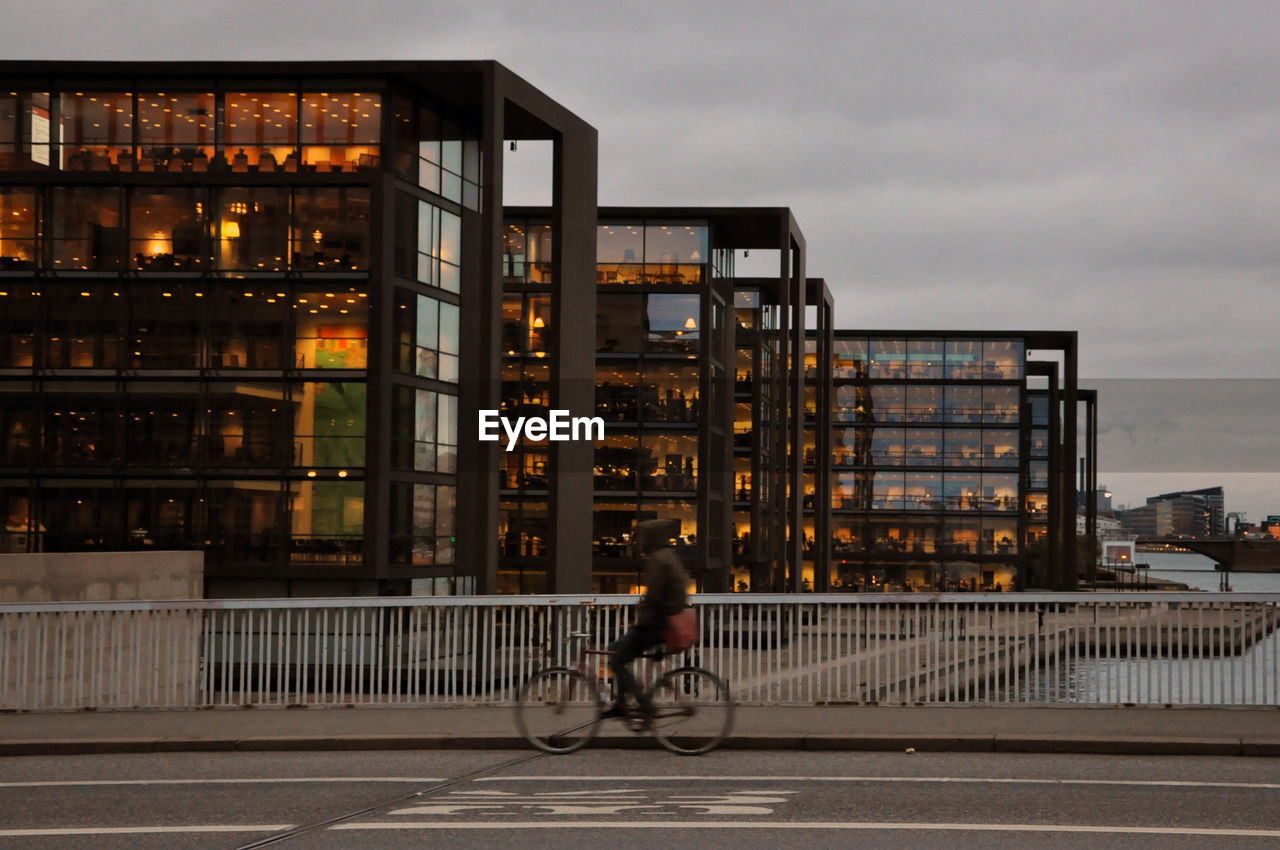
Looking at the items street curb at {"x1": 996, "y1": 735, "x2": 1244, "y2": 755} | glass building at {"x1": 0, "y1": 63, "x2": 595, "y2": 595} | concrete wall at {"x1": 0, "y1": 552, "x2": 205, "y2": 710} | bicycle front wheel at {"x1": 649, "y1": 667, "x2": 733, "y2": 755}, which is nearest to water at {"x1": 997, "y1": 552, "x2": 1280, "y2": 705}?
street curb at {"x1": 996, "y1": 735, "x2": 1244, "y2": 755}

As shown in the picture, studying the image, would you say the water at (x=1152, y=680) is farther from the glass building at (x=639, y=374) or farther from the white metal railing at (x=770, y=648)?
the glass building at (x=639, y=374)

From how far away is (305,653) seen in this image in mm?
14508

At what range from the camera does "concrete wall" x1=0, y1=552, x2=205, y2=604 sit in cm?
1752

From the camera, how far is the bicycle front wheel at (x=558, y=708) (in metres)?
12.0

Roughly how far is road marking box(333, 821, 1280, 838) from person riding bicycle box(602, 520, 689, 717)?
9.61 ft

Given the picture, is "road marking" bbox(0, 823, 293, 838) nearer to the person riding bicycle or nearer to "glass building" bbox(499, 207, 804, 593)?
the person riding bicycle

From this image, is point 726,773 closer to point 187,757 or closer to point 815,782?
point 815,782

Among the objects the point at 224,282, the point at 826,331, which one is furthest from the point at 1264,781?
the point at 826,331

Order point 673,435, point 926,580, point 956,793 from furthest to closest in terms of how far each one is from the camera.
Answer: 1. point 926,580
2. point 673,435
3. point 956,793

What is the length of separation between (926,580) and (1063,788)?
270 feet

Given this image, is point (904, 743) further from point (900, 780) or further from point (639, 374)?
point (639, 374)

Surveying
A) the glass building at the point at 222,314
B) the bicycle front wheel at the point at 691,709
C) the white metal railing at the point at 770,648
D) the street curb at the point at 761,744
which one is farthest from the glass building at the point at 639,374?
the bicycle front wheel at the point at 691,709

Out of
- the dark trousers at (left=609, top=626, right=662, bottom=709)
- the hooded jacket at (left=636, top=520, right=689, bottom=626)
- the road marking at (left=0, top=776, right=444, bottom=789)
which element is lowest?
the road marking at (left=0, top=776, right=444, bottom=789)

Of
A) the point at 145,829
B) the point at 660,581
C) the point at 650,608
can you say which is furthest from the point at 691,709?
the point at 145,829
